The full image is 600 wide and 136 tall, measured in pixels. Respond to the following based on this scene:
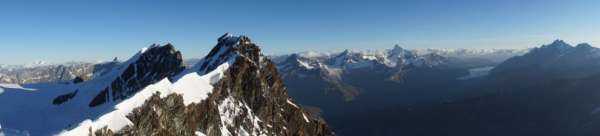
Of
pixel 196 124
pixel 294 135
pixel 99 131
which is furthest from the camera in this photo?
pixel 294 135

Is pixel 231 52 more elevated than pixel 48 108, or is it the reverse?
pixel 231 52

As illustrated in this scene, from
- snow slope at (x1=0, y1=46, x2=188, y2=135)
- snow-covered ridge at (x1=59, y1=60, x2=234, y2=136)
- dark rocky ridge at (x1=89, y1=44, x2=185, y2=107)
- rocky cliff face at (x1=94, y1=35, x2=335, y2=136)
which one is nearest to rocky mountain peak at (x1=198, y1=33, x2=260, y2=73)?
rocky cliff face at (x1=94, y1=35, x2=335, y2=136)

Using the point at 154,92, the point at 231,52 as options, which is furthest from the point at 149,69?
the point at 154,92

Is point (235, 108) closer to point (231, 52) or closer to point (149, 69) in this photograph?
point (231, 52)

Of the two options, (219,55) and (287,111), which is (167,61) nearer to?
(219,55)

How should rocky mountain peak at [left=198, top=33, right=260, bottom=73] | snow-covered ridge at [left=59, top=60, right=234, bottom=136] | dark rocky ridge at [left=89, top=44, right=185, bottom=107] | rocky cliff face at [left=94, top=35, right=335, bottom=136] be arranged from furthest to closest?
dark rocky ridge at [left=89, top=44, right=185, bottom=107]
rocky mountain peak at [left=198, top=33, right=260, bottom=73]
rocky cliff face at [left=94, top=35, right=335, bottom=136]
snow-covered ridge at [left=59, top=60, right=234, bottom=136]

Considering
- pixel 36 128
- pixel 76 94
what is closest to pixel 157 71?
pixel 76 94

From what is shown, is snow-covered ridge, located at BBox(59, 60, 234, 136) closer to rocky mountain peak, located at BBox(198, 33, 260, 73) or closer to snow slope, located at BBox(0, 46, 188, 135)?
snow slope, located at BBox(0, 46, 188, 135)

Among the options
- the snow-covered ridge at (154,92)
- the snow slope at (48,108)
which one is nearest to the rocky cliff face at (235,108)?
the snow-covered ridge at (154,92)
